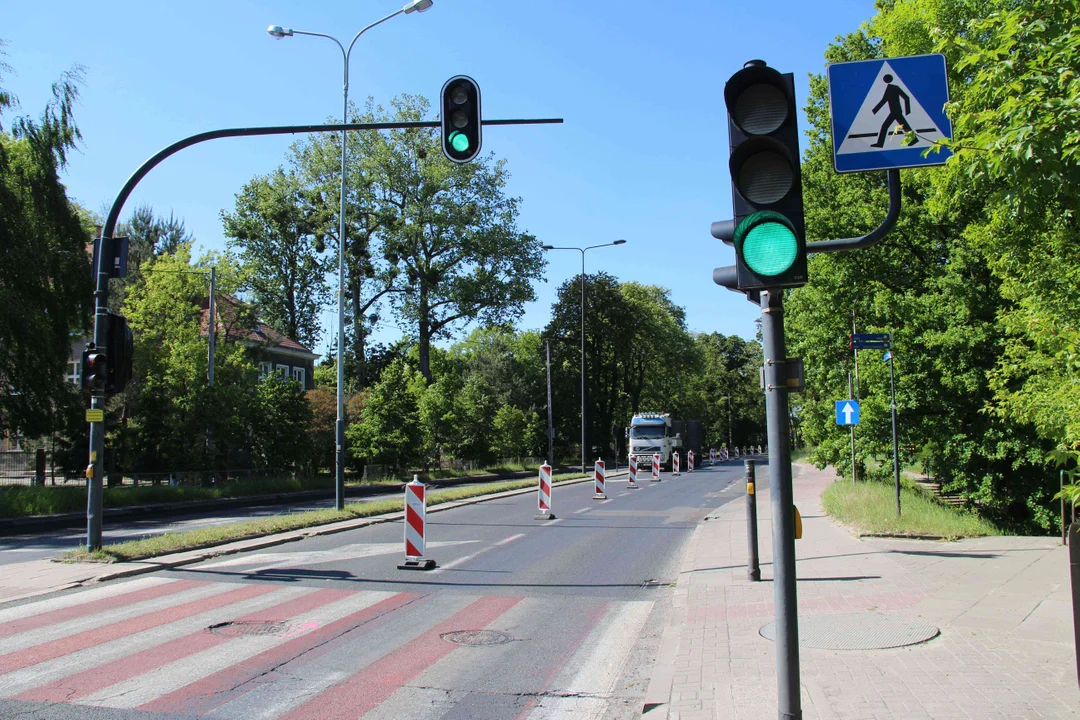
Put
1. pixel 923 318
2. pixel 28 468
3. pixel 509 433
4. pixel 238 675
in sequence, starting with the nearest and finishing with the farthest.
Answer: pixel 238 675 → pixel 923 318 → pixel 28 468 → pixel 509 433

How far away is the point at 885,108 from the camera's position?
4.50 m

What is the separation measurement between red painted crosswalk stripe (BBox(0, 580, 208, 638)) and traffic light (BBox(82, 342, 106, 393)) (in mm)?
3282

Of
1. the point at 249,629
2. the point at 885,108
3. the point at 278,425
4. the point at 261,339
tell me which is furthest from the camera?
the point at 261,339

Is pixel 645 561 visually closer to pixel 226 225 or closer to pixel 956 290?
pixel 956 290

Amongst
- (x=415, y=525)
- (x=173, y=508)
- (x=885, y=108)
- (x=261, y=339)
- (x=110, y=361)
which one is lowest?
(x=173, y=508)

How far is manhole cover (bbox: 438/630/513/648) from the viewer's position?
23.5 ft

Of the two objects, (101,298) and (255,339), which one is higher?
(255,339)

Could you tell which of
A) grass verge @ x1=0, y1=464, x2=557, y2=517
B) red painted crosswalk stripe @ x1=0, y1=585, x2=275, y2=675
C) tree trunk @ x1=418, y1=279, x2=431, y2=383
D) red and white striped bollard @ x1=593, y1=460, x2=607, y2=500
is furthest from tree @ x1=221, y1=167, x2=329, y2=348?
red painted crosswalk stripe @ x1=0, y1=585, x2=275, y2=675

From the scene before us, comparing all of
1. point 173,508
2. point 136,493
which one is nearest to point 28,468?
point 136,493

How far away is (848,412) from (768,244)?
618 inches

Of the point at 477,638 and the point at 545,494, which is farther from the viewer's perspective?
the point at 545,494

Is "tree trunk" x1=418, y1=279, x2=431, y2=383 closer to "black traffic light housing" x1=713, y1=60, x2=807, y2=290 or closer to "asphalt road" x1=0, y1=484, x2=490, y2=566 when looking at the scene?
"asphalt road" x1=0, y1=484, x2=490, y2=566

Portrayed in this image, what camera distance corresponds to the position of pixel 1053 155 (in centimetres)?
542

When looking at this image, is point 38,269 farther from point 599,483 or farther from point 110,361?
point 599,483
